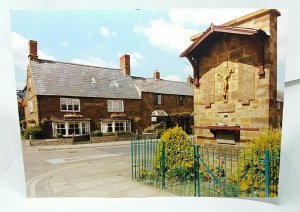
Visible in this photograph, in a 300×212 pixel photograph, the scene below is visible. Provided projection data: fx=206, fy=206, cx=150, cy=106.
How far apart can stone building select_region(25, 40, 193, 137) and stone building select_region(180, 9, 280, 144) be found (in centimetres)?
47

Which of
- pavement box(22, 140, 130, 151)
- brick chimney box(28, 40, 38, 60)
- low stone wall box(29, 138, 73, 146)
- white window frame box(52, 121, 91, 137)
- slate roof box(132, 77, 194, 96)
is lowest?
pavement box(22, 140, 130, 151)

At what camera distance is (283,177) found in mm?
3561

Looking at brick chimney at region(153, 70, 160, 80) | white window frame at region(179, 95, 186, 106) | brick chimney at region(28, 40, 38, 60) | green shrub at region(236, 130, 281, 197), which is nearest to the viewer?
green shrub at region(236, 130, 281, 197)

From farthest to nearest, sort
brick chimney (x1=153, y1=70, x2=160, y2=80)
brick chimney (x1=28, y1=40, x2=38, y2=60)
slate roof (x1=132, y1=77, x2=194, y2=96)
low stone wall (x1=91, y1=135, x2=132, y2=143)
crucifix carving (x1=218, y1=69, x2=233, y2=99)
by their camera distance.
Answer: low stone wall (x1=91, y1=135, x2=132, y2=143) < slate roof (x1=132, y1=77, x2=194, y2=96) < brick chimney (x1=153, y1=70, x2=160, y2=80) < crucifix carving (x1=218, y1=69, x2=233, y2=99) < brick chimney (x1=28, y1=40, x2=38, y2=60)

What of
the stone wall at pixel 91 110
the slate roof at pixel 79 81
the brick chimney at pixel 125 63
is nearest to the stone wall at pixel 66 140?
the stone wall at pixel 91 110

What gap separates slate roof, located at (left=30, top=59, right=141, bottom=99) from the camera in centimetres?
397

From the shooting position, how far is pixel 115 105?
4.36 meters

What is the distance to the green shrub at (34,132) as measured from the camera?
4152 mm

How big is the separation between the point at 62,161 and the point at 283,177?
4.24m

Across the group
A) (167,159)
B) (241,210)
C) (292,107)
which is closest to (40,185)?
(167,159)

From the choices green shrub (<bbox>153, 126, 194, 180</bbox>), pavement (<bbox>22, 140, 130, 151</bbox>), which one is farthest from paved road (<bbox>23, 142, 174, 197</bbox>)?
green shrub (<bbox>153, 126, 194, 180</bbox>)

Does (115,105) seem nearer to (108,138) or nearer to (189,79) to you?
(108,138)

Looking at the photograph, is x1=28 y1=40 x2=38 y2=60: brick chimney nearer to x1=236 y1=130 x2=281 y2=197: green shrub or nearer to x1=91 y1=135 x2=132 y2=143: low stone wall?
x1=91 y1=135 x2=132 y2=143: low stone wall

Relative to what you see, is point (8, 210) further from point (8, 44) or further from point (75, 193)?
point (8, 44)
